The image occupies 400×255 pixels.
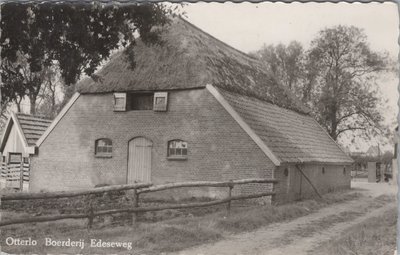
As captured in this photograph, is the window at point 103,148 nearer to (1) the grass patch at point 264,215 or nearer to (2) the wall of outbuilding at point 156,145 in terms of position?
(2) the wall of outbuilding at point 156,145

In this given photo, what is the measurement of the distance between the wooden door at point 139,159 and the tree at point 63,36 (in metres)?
5.56

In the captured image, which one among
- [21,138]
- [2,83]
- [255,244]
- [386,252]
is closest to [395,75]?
[386,252]

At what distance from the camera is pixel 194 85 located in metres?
15.2

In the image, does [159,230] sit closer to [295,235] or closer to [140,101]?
[295,235]

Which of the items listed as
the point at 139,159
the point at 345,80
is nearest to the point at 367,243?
the point at 345,80

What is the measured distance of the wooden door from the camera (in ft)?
53.0

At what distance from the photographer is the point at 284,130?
53.6 ft

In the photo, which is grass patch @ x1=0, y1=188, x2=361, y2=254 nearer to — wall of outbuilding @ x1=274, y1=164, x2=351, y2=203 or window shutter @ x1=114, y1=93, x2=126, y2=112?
wall of outbuilding @ x1=274, y1=164, x2=351, y2=203

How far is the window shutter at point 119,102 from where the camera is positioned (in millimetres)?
15824

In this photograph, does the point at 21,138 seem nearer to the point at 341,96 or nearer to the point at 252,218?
the point at 252,218

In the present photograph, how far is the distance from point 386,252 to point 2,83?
8033 mm

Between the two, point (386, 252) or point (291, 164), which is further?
point (291, 164)

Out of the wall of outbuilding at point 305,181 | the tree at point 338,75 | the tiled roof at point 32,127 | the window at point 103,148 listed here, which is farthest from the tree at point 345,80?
Answer: the tiled roof at point 32,127

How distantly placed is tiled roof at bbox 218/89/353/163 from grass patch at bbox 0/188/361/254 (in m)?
2.78
